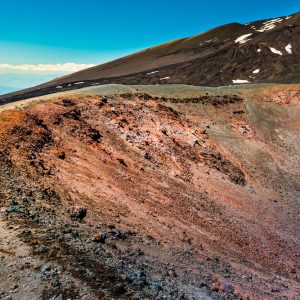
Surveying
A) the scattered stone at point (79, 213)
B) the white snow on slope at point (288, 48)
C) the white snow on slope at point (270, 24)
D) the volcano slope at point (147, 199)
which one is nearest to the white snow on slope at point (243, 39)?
the white snow on slope at point (270, 24)

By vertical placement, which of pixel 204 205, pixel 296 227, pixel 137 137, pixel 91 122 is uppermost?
pixel 91 122

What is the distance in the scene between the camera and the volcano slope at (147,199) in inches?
573

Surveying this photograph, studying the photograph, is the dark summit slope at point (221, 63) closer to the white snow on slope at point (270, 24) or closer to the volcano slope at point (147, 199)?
the white snow on slope at point (270, 24)

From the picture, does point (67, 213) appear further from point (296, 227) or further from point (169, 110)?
point (169, 110)

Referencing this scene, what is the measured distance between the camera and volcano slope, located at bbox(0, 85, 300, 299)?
14.6 metres

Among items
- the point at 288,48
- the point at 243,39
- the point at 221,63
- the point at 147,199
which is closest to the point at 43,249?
the point at 147,199

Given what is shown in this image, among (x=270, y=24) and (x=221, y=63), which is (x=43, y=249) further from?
(x=270, y=24)

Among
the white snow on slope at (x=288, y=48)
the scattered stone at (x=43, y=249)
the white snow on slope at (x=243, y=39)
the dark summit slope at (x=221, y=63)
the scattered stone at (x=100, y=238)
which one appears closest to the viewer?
the scattered stone at (x=43, y=249)

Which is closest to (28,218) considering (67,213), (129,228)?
(67,213)

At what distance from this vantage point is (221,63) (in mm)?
129750

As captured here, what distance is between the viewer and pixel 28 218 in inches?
670

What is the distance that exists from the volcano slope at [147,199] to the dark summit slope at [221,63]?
215 feet

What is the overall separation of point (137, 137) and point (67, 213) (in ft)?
50.6

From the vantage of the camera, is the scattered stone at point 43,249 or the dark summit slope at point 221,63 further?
the dark summit slope at point 221,63
